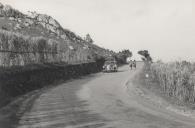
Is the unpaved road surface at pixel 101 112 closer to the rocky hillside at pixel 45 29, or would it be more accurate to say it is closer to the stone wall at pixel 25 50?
the stone wall at pixel 25 50

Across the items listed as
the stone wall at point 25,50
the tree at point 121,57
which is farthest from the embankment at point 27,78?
the tree at point 121,57

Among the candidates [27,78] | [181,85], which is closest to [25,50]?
[27,78]

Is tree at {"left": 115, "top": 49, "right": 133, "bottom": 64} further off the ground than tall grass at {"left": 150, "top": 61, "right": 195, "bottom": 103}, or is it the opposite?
tree at {"left": 115, "top": 49, "right": 133, "bottom": 64}

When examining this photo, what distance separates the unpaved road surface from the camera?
1616 cm

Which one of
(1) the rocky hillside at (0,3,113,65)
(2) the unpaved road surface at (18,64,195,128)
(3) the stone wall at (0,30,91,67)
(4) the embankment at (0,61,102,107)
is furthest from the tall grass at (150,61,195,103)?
(1) the rocky hillside at (0,3,113,65)

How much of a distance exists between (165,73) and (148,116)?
1349 centimetres

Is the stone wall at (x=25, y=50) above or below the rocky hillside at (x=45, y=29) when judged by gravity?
below

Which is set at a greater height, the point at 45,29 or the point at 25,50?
the point at 45,29

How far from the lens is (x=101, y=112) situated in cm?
1945

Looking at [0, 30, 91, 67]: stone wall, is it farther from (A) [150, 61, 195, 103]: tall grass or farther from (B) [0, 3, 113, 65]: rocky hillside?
(A) [150, 61, 195, 103]: tall grass

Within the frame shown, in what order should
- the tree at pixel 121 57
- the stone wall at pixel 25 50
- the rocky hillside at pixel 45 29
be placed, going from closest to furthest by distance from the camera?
the stone wall at pixel 25 50, the rocky hillside at pixel 45 29, the tree at pixel 121 57

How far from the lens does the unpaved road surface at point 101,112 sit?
16156 millimetres

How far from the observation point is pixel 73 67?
48156 mm

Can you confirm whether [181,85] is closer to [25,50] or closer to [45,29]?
[25,50]
